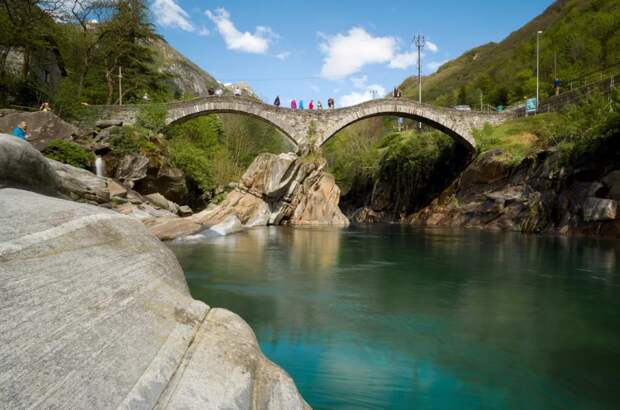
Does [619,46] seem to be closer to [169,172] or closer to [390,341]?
[169,172]

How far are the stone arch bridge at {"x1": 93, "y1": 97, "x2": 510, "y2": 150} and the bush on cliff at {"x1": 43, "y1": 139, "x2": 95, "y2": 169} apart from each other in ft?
28.1

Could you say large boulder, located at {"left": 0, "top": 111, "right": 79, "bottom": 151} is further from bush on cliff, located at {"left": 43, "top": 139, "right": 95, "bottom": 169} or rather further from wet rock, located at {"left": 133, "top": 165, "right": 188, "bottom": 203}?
wet rock, located at {"left": 133, "top": 165, "right": 188, "bottom": 203}

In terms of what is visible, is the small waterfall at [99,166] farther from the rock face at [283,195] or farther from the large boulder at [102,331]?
the large boulder at [102,331]

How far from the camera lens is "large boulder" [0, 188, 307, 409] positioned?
1667mm

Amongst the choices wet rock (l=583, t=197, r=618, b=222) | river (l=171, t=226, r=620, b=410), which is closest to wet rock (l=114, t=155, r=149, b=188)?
river (l=171, t=226, r=620, b=410)

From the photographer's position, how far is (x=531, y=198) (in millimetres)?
22688

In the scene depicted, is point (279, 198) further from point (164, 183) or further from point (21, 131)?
point (21, 131)

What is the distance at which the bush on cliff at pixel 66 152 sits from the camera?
1817cm

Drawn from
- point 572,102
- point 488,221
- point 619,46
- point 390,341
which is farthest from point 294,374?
point 619,46

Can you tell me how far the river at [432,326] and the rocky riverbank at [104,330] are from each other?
1.28 metres

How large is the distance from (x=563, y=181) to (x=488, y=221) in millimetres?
5081

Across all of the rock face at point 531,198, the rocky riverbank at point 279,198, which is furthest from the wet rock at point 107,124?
the rock face at point 531,198

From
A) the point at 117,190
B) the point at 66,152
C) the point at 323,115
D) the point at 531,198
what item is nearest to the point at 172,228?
the point at 117,190

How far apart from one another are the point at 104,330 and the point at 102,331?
0.01 metres
